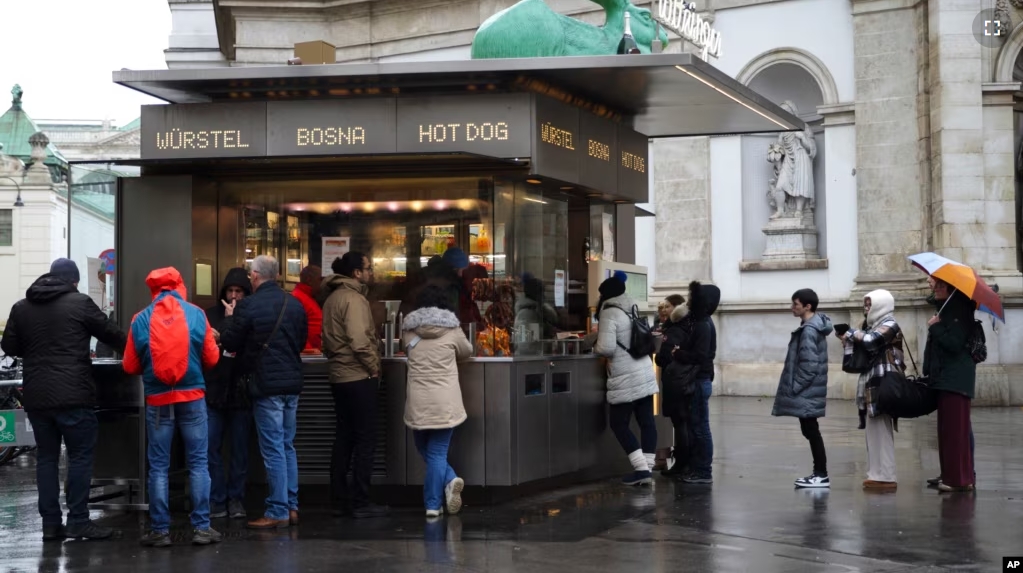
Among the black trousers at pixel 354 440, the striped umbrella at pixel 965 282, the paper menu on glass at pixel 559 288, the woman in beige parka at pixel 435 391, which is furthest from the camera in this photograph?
the paper menu on glass at pixel 559 288

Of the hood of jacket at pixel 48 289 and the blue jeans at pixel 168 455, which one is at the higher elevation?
the hood of jacket at pixel 48 289

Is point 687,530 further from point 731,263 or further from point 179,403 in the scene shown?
point 731,263

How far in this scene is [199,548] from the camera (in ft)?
29.0

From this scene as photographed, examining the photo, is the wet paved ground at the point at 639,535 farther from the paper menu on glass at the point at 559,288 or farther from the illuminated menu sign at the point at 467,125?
the illuminated menu sign at the point at 467,125

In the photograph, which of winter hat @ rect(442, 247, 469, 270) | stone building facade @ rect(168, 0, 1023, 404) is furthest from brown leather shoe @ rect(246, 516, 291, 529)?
stone building facade @ rect(168, 0, 1023, 404)

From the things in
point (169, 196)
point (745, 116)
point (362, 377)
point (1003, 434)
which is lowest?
point (1003, 434)

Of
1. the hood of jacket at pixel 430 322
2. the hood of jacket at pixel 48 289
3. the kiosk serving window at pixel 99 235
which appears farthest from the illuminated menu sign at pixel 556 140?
the hood of jacket at pixel 48 289

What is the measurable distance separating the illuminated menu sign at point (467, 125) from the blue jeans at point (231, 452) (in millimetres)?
2581

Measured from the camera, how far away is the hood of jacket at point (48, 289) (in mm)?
9133

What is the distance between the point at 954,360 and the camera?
36.3 feet

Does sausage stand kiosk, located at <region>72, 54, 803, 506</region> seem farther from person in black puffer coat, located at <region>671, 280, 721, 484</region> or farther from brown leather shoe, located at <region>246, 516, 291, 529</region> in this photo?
brown leather shoe, located at <region>246, 516, 291, 529</region>

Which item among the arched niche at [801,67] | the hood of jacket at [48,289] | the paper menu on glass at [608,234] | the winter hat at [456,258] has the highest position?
the arched niche at [801,67]

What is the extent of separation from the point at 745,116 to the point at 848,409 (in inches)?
347

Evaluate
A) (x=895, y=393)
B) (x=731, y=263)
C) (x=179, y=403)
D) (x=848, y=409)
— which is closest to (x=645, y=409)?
(x=895, y=393)
